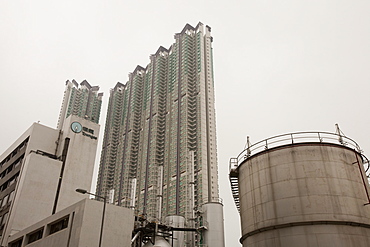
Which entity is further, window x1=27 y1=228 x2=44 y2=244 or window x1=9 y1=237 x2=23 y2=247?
window x1=9 y1=237 x2=23 y2=247

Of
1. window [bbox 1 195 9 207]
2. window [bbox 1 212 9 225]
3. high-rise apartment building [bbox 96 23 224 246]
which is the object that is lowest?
window [bbox 1 212 9 225]

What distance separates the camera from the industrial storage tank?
21.5 metres

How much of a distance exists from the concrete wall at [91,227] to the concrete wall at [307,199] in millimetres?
12324

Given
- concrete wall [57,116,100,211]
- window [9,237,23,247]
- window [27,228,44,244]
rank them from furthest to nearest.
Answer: concrete wall [57,116,100,211] < window [9,237,23,247] < window [27,228,44,244]

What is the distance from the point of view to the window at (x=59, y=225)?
3358cm

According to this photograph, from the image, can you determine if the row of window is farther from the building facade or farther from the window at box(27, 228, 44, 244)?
the building facade

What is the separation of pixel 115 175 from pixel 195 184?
35.2 m

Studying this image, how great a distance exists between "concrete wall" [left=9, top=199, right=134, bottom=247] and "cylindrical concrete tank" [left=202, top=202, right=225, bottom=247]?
9.30m

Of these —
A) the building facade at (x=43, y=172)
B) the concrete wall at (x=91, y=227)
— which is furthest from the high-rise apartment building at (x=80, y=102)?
the concrete wall at (x=91, y=227)

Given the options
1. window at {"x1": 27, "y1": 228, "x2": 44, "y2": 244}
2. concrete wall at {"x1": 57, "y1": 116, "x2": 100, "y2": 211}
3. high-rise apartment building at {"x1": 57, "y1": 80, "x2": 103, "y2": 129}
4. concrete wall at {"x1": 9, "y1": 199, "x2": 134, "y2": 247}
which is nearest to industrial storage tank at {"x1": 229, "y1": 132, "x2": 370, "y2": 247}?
concrete wall at {"x1": 9, "y1": 199, "x2": 134, "y2": 247}

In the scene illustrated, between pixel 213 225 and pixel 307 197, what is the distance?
17.9m

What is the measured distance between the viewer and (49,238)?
113ft

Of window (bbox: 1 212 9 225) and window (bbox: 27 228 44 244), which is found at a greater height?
window (bbox: 1 212 9 225)

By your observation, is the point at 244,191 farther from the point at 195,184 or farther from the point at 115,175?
the point at 115,175
